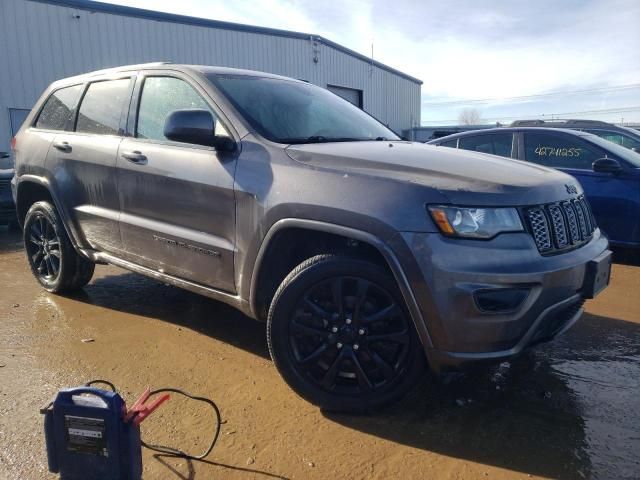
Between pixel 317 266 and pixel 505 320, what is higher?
pixel 317 266

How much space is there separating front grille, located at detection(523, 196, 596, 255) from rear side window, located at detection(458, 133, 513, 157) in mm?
3691

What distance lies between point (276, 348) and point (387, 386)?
59 cm

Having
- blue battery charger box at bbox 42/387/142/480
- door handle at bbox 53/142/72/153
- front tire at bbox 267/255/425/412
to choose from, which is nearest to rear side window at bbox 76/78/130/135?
door handle at bbox 53/142/72/153

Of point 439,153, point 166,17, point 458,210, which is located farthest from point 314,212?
point 166,17

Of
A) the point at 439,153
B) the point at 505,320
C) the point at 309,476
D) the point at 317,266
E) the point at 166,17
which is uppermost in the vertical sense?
the point at 166,17

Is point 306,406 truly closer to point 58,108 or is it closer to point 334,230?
point 334,230

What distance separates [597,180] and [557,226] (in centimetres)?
360

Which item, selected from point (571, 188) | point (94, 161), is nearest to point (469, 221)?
point (571, 188)

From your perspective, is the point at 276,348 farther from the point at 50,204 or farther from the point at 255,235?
the point at 50,204

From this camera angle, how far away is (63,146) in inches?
163

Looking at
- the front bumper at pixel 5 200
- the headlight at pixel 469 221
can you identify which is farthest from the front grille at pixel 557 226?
the front bumper at pixel 5 200

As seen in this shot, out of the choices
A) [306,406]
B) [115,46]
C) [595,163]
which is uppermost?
[115,46]

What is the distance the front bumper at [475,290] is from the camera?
2.24 metres

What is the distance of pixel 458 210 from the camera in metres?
2.29
